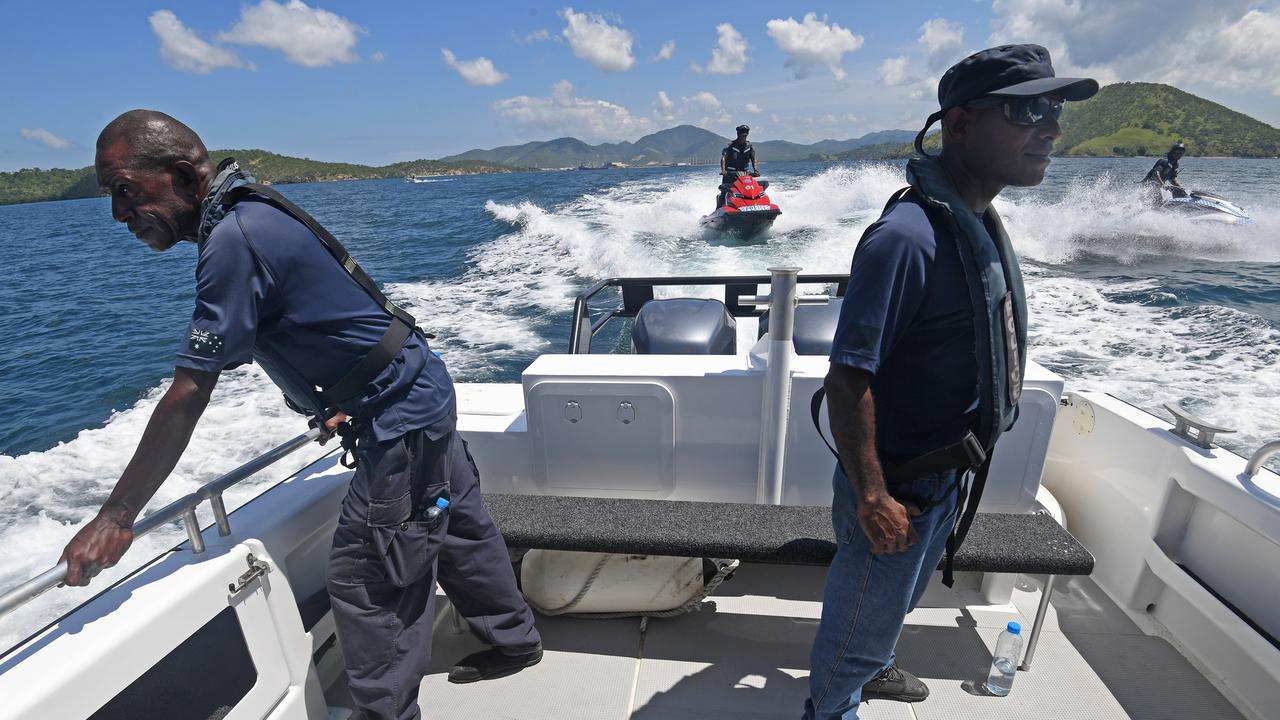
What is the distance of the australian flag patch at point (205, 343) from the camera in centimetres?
122

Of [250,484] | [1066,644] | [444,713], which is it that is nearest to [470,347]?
[250,484]

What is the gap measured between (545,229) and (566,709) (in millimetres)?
14648

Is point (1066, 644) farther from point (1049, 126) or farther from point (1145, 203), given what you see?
point (1145, 203)

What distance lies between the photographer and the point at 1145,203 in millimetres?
14977

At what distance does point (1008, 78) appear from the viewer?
1105mm

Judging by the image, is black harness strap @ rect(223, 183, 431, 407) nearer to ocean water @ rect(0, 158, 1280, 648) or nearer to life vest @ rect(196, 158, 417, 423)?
life vest @ rect(196, 158, 417, 423)

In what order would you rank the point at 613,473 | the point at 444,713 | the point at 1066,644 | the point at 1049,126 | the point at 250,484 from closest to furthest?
the point at 1049,126
the point at 444,713
the point at 1066,644
the point at 613,473
the point at 250,484

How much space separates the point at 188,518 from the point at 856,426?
151 centimetres

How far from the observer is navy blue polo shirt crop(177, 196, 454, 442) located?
122 cm

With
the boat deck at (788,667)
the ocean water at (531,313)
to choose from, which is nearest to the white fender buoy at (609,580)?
the boat deck at (788,667)

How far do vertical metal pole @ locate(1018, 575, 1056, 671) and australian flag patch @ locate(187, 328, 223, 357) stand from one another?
2224mm

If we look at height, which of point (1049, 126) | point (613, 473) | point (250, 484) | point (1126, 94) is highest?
point (1126, 94)

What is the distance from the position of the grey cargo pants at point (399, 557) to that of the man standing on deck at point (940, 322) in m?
1.03

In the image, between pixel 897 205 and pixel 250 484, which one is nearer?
pixel 897 205
